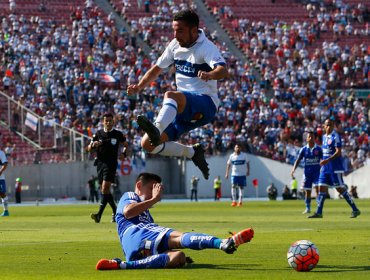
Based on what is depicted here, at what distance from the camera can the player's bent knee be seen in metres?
12.3

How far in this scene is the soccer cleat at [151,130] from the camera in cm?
1422

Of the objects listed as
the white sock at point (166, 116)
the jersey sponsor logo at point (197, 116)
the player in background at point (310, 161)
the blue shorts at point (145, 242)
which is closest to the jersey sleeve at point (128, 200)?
the blue shorts at point (145, 242)

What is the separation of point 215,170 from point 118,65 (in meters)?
8.34

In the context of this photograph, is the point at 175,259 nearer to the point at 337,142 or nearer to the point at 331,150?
the point at 337,142

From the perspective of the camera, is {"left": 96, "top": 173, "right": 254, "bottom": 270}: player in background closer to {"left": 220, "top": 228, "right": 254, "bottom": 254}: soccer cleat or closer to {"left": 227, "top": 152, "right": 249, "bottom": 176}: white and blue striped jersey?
{"left": 220, "top": 228, "right": 254, "bottom": 254}: soccer cleat

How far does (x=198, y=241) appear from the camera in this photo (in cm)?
1228

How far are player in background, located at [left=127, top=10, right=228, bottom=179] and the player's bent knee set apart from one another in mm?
2534

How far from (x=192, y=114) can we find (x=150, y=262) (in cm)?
336

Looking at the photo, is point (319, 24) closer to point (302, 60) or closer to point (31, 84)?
point (302, 60)

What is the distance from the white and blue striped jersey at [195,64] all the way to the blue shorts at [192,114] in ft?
0.82

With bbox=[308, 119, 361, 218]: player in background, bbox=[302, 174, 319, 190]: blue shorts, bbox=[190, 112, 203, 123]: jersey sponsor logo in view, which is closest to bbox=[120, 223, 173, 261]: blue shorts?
bbox=[190, 112, 203, 123]: jersey sponsor logo

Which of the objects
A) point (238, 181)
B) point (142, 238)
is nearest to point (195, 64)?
point (142, 238)

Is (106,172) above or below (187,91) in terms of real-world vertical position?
below

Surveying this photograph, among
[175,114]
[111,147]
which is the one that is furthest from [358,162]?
[175,114]
